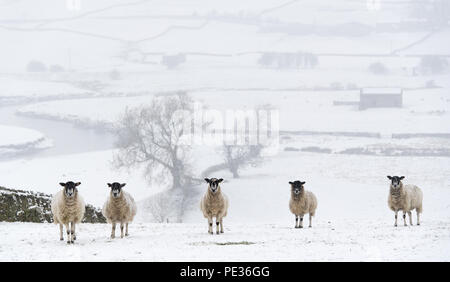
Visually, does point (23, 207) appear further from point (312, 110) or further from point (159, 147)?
point (312, 110)

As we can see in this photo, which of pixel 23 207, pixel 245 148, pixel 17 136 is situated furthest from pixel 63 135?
pixel 23 207

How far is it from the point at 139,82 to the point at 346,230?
160427 mm

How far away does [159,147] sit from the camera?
79188mm

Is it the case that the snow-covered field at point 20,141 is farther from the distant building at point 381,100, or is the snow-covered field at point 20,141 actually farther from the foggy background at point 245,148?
the distant building at point 381,100

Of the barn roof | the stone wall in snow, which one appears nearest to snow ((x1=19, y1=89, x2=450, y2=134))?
the barn roof

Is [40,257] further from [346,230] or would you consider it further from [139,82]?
[139,82]

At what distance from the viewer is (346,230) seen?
24500 mm

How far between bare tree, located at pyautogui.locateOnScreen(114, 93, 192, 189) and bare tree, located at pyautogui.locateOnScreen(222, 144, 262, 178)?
189 inches

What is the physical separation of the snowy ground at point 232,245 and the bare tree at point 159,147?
49.8 meters

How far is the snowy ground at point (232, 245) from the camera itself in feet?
56.9

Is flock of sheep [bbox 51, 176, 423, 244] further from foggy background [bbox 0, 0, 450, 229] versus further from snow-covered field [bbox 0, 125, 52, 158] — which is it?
snow-covered field [bbox 0, 125, 52, 158]

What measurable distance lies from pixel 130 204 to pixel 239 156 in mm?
59089

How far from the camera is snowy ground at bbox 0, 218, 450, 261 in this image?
56.9ft
